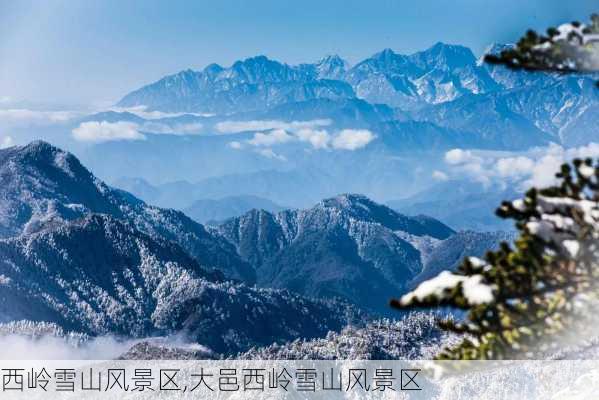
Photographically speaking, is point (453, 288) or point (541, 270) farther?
point (453, 288)

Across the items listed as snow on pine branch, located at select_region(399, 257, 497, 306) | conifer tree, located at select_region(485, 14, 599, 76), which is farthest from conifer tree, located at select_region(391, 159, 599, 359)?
conifer tree, located at select_region(485, 14, 599, 76)

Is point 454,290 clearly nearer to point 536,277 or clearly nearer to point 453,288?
point 453,288

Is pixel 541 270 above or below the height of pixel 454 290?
above

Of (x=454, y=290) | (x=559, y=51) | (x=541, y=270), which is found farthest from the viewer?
(x=559, y=51)

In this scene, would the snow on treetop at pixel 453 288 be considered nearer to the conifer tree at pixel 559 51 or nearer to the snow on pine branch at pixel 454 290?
the snow on pine branch at pixel 454 290

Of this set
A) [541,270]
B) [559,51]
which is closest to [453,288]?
[541,270]

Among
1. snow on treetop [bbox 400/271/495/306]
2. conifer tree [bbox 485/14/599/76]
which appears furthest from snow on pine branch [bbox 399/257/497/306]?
conifer tree [bbox 485/14/599/76]

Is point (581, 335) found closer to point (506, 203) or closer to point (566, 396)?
point (506, 203)

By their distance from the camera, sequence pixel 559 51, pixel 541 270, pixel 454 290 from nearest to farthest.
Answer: pixel 541 270
pixel 454 290
pixel 559 51

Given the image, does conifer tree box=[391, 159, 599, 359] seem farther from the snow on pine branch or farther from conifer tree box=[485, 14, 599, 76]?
conifer tree box=[485, 14, 599, 76]

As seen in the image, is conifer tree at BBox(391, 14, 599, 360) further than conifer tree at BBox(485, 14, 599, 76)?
No

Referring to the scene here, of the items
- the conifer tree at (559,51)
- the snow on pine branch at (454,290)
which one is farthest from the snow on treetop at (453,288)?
the conifer tree at (559,51)

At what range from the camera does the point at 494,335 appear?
2164 centimetres

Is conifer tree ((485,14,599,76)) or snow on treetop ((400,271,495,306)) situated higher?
conifer tree ((485,14,599,76))
